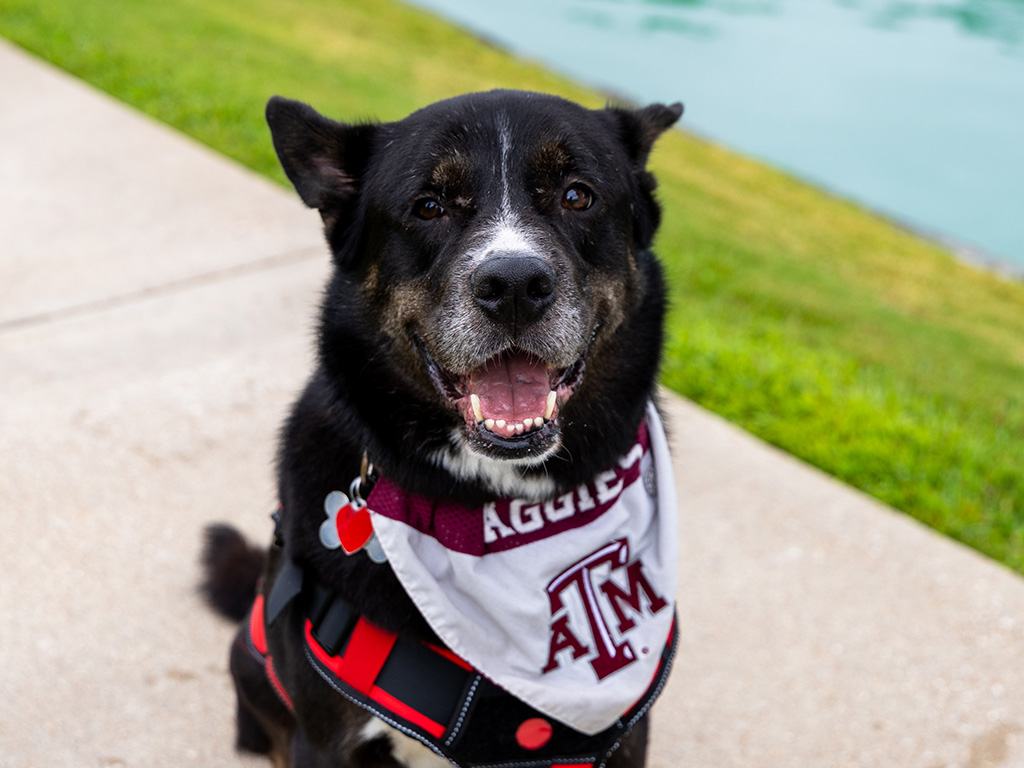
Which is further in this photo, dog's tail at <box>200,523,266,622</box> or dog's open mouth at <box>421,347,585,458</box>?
dog's tail at <box>200,523,266,622</box>

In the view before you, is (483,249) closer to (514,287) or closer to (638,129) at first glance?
(514,287)

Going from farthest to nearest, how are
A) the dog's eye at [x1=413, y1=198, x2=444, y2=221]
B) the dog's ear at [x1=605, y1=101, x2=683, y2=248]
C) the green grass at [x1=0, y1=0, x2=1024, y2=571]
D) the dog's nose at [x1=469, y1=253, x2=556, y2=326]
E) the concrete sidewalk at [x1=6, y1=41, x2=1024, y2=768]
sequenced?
the green grass at [x1=0, y1=0, x2=1024, y2=571] → the concrete sidewalk at [x1=6, y1=41, x2=1024, y2=768] → the dog's ear at [x1=605, y1=101, x2=683, y2=248] → the dog's eye at [x1=413, y1=198, x2=444, y2=221] → the dog's nose at [x1=469, y1=253, x2=556, y2=326]

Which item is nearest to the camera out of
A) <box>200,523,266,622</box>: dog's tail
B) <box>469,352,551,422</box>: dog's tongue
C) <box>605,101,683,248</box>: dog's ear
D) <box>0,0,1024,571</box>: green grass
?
<box>469,352,551,422</box>: dog's tongue

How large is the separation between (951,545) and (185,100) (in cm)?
588

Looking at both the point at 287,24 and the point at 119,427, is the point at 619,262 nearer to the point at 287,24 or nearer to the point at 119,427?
the point at 119,427

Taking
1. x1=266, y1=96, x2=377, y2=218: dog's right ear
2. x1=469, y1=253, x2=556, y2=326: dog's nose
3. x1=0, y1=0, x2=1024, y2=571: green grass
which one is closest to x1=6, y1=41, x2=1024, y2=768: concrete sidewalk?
x1=266, y1=96, x2=377, y2=218: dog's right ear

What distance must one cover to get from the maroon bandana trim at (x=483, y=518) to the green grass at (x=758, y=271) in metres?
2.28

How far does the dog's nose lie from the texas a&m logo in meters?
0.58

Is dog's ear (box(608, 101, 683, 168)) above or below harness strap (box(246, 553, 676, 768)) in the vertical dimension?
above

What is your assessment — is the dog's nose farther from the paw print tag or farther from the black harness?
the black harness

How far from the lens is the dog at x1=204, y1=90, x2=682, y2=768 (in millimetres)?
2104

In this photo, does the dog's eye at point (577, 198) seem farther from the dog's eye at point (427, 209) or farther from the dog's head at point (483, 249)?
the dog's eye at point (427, 209)

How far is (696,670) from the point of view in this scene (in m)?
3.02

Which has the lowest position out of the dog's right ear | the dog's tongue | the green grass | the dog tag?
the green grass
